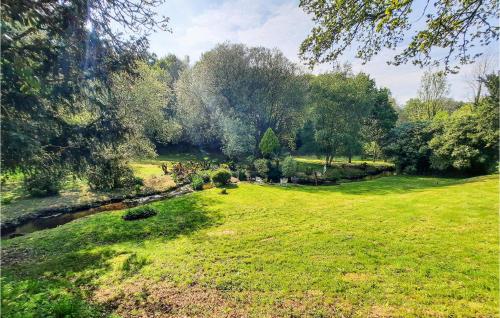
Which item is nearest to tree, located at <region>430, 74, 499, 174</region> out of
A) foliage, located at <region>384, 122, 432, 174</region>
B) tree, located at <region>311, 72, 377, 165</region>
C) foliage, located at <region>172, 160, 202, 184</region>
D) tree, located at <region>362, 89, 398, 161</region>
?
foliage, located at <region>384, 122, 432, 174</region>

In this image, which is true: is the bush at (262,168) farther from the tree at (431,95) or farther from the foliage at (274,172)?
the tree at (431,95)

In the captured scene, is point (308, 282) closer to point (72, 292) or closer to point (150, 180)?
point (72, 292)

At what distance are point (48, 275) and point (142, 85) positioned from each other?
91.7 ft

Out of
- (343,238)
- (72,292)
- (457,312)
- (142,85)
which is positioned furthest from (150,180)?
(457,312)

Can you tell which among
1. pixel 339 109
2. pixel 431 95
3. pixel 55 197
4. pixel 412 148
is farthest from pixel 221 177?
pixel 431 95

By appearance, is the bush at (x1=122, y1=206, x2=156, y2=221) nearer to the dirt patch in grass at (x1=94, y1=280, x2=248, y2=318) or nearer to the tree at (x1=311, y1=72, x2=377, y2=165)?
the dirt patch in grass at (x1=94, y1=280, x2=248, y2=318)

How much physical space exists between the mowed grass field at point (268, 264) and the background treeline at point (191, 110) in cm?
323

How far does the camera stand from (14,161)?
6250 mm

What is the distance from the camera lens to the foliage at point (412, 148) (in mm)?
31206

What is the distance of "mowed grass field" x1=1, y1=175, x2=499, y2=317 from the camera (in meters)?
6.05

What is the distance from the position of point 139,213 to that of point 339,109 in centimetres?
2696

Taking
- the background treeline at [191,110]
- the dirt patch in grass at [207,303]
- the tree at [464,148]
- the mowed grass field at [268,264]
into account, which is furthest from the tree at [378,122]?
the dirt patch in grass at [207,303]

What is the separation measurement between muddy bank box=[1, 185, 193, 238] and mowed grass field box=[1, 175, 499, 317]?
3.04m

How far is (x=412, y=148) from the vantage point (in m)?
31.7
